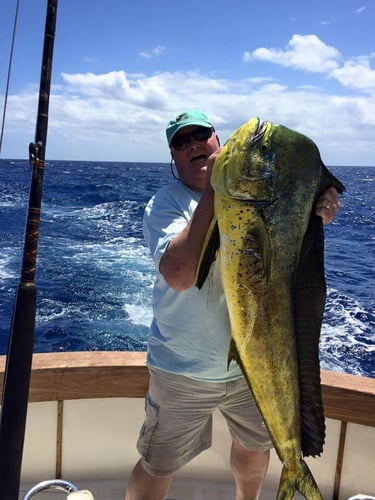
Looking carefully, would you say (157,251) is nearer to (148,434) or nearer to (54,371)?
(148,434)

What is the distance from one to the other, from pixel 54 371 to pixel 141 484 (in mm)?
691

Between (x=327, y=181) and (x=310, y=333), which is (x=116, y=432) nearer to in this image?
(x=310, y=333)

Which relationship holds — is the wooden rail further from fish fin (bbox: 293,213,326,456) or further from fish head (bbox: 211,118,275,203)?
fish head (bbox: 211,118,275,203)

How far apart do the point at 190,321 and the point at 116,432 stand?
102 cm

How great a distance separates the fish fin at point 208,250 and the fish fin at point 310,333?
246mm

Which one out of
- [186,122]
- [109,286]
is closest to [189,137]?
[186,122]

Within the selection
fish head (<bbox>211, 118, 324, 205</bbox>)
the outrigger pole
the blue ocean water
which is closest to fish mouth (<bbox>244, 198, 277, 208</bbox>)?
fish head (<bbox>211, 118, 324, 205</bbox>)

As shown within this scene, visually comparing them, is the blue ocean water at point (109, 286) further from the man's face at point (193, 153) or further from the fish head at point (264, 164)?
the fish head at point (264, 164)

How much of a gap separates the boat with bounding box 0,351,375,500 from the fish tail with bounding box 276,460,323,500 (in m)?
0.89

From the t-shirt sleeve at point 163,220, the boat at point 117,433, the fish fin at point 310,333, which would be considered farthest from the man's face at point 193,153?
the boat at point 117,433

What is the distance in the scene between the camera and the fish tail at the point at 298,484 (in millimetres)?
1423

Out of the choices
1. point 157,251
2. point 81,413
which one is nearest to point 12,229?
point 81,413

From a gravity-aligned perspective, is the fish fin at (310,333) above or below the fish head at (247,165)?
below

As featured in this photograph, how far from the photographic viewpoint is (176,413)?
5.96ft
